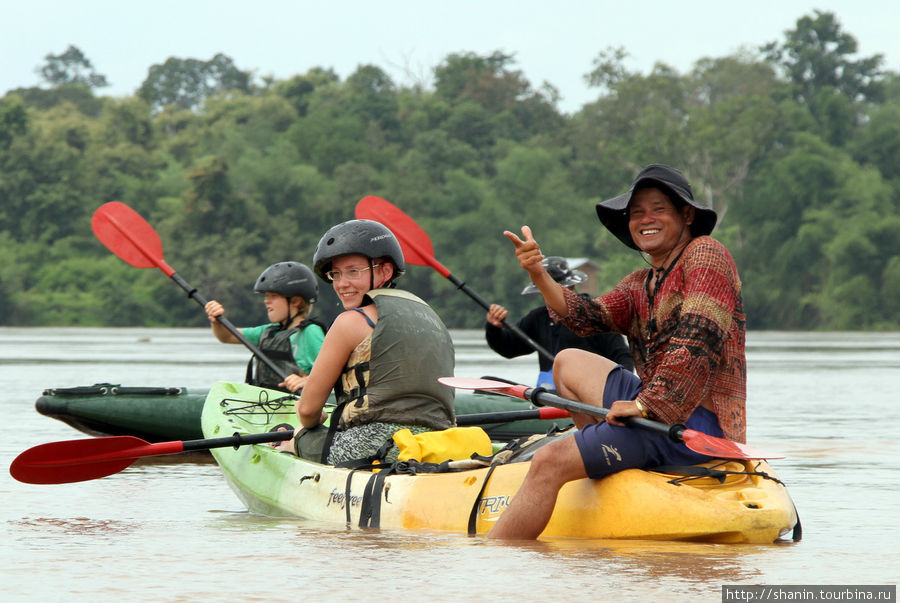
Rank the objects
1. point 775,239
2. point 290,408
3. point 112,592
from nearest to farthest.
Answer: point 112,592 < point 290,408 < point 775,239

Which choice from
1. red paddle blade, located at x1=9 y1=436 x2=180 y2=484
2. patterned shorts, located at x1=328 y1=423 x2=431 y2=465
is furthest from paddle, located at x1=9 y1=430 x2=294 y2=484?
patterned shorts, located at x1=328 y1=423 x2=431 y2=465

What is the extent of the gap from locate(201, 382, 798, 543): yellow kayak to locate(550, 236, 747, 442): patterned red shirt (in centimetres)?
23

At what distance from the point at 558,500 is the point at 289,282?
12.3ft

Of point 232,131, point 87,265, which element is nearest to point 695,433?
point 87,265

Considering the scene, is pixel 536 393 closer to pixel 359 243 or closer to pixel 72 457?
pixel 359 243

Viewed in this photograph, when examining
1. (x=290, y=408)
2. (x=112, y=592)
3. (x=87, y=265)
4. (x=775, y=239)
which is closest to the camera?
(x=112, y=592)

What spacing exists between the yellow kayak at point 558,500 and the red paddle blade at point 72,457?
0.60m

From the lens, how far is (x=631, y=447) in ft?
15.7

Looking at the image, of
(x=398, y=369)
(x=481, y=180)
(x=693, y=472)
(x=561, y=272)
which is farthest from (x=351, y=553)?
(x=481, y=180)

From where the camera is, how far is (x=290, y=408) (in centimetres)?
775

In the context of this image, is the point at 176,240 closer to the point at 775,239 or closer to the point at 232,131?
the point at 232,131

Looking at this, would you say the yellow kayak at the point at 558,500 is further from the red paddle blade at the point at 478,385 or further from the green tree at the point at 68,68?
the green tree at the point at 68,68

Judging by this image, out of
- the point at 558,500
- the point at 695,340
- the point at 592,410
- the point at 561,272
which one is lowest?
the point at 558,500

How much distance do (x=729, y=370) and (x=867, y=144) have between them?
54656 millimetres
